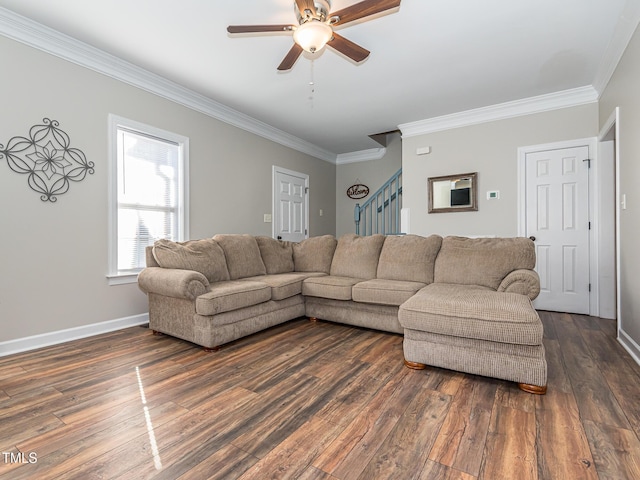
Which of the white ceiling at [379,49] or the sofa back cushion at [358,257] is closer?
the white ceiling at [379,49]

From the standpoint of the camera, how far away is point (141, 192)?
11.0 feet

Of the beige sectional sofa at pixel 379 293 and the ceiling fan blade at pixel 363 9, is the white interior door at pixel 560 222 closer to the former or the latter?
the beige sectional sofa at pixel 379 293

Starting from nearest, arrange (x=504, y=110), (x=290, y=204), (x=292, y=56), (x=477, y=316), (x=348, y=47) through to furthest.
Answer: (x=477, y=316)
(x=348, y=47)
(x=292, y=56)
(x=504, y=110)
(x=290, y=204)

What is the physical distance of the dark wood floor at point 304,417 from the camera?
4.08 ft

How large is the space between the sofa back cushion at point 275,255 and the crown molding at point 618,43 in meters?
3.74

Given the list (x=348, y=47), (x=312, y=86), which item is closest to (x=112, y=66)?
(x=312, y=86)

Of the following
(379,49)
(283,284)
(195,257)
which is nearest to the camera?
(379,49)

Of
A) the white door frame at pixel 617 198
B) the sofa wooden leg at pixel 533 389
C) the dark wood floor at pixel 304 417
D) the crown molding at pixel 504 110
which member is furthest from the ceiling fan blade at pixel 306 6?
the crown molding at pixel 504 110

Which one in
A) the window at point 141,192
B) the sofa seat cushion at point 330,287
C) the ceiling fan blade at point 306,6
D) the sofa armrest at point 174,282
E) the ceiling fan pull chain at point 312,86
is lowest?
the sofa seat cushion at point 330,287

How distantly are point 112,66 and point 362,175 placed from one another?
4406 millimetres

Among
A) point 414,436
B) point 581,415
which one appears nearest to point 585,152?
point 581,415

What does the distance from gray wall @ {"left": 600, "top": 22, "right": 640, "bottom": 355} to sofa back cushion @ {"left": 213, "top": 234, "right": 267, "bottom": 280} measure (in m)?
3.36

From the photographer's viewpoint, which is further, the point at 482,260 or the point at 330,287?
the point at 330,287

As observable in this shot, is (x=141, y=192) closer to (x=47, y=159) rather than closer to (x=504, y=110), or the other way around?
(x=47, y=159)
